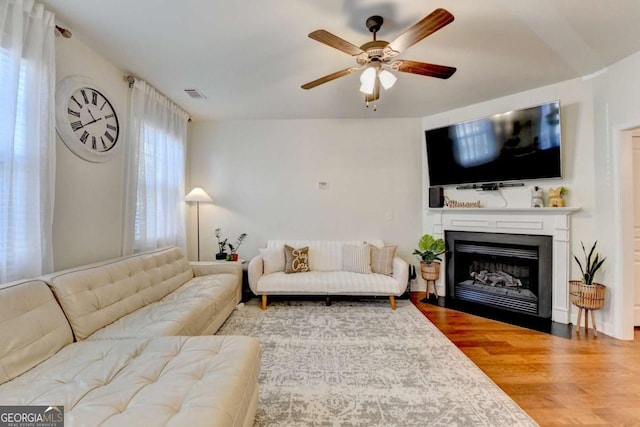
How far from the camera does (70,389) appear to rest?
115 centimetres

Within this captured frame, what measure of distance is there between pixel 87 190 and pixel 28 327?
54.5 inches

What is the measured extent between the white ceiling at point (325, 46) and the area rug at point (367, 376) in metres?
2.60

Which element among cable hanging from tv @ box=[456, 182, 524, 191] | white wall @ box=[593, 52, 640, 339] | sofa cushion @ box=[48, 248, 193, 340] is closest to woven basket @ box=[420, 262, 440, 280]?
cable hanging from tv @ box=[456, 182, 524, 191]

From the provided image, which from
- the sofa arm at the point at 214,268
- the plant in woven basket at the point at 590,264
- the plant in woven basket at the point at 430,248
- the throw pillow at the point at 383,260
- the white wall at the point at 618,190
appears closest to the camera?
the white wall at the point at 618,190

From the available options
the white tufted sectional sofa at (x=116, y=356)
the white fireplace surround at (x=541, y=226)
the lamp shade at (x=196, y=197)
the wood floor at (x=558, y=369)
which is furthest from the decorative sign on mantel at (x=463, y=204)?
the lamp shade at (x=196, y=197)

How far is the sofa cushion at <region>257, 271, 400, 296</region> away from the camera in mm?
3258

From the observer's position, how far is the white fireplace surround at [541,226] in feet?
9.69

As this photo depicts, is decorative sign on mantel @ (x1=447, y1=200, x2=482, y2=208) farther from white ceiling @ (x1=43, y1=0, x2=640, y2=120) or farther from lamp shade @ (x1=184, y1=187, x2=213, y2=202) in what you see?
lamp shade @ (x1=184, y1=187, x2=213, y2=202)

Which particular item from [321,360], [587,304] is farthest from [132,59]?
[587,304]

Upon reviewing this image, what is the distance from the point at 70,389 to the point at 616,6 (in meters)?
3.84

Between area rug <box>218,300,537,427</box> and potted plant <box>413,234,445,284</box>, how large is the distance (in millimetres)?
720

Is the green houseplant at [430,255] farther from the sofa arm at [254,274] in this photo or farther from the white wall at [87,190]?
the white wall at [87,190]

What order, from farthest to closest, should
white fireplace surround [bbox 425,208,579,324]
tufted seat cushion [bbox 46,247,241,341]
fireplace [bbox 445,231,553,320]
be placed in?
1. fireplace [bbox 445,231,553,320]
2. white fireplace surround [bbox 425,208,579,324]
3. tufted seat cushion [bbox 46,247,241,341]

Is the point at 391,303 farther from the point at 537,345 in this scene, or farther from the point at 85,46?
the point at 85,46
